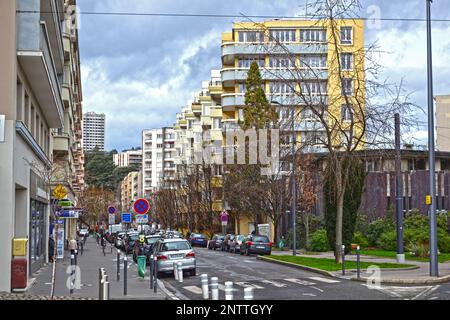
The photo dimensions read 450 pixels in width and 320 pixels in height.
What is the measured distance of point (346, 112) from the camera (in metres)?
31.5

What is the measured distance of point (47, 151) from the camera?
3869cm

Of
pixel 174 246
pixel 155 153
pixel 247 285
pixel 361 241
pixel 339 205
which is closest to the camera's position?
pixel 247 285

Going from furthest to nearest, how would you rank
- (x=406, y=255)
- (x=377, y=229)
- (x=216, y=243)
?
(x=216, y=243) → (x=377, y=229) → (x=406, y=255)

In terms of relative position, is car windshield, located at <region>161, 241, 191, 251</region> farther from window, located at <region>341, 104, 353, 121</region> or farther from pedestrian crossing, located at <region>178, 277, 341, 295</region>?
window, located at <region>341, 104, 353, 121</region>

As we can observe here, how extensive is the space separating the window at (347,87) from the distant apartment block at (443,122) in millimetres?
47484

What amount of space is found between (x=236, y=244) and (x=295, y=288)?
28.0 metres

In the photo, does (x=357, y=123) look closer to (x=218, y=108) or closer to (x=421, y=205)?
(x=421, y=205)

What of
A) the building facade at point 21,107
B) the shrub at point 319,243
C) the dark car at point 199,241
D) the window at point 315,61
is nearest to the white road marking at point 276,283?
the building facade at point 21,107

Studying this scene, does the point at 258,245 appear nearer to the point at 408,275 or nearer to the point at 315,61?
the point at 315,61

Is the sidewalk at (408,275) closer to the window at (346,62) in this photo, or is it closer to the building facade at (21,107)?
the window at (346,62)

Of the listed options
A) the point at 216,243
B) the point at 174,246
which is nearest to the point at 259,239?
the point at 216,243

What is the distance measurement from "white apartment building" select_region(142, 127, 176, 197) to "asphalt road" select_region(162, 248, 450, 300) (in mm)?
135614

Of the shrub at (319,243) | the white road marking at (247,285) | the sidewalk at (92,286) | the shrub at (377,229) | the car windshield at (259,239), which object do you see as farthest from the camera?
the shrub at (319,243)

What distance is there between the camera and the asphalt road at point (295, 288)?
65.4 ft
